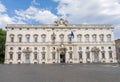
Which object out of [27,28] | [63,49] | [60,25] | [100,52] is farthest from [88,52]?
[27,28]

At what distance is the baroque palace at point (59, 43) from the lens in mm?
56781

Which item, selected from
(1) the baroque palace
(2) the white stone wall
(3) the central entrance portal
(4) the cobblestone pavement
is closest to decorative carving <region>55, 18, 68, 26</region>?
(1) the baroque palace

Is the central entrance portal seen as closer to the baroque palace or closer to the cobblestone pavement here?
the baroque palace

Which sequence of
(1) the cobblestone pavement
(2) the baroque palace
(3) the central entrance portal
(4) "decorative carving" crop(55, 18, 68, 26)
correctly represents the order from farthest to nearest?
(4) "decorative carving" crop(55, 18, 68, 26) < (3) the central entrance portal < (2) the baroque palace < (1) the cobblestone pavement

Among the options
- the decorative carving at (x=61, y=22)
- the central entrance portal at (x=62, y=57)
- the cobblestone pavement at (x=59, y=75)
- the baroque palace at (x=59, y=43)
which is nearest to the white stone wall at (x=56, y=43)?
the baroque palace at (x=59, y=43)

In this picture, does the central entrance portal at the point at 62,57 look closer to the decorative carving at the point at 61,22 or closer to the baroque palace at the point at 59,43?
the baroque palace at the point at 59,43

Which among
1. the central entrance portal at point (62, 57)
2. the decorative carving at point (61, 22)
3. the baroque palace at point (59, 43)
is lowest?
the central entrance portal at point (62, 57)

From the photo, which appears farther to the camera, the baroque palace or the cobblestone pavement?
the baroque palace

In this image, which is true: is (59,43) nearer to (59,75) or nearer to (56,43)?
(56,43)

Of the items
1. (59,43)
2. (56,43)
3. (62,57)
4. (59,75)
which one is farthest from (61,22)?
(59,75)

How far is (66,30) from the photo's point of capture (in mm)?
58625

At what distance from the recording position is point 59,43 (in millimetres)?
57438

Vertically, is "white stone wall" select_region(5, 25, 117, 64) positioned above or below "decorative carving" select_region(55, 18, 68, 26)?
below

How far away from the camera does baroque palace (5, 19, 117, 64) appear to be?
56.8 m
